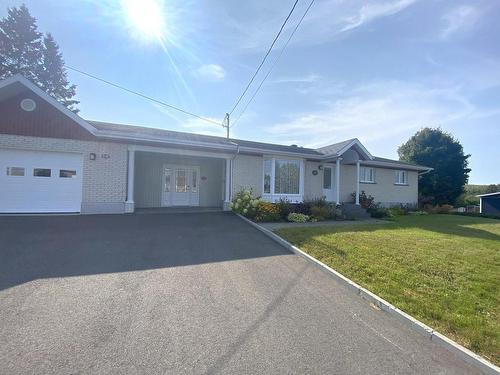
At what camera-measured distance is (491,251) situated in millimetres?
7359

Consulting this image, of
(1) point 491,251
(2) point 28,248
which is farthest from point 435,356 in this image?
(2) point 28,248

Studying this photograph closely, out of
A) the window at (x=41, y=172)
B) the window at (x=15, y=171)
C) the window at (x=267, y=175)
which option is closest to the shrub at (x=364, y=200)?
the window at (x=267, y=175)

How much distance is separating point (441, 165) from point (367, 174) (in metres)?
12.9

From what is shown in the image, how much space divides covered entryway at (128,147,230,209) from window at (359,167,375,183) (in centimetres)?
935

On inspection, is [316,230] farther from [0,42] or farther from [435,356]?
[0,42]

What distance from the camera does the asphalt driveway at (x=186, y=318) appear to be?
112 inches

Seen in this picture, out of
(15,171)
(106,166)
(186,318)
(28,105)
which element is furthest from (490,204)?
(15,171)

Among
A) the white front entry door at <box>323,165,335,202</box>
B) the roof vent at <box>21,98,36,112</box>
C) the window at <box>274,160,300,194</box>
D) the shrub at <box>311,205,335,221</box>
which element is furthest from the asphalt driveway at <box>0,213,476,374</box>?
the white front entry door at <box>323,165,335,202</box>

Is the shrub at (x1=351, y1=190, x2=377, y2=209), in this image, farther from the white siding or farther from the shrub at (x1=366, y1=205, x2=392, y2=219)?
the white siding

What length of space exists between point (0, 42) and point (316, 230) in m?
38.7

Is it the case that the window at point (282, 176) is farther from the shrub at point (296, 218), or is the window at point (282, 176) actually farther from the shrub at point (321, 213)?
the shrub at point (296, 218)

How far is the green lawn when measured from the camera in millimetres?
3695

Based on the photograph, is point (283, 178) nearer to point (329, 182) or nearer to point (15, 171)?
point (329, 182)

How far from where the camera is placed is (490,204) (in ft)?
96.3
